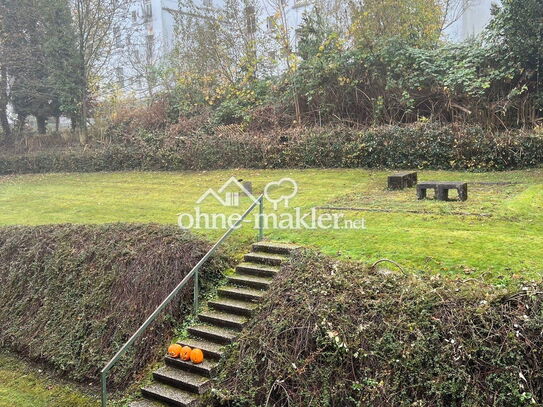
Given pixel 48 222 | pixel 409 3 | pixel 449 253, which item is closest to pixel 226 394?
pixel 449 253

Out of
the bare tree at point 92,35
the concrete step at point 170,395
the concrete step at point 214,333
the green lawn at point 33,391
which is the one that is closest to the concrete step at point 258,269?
the concrete step at point 214,333

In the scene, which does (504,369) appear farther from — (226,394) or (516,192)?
(516,192)

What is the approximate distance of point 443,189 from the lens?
894 cm

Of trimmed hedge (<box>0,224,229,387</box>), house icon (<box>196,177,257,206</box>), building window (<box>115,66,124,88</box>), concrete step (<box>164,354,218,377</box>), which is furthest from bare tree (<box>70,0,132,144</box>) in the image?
concrete step (<box>164,354,218,377</box>)

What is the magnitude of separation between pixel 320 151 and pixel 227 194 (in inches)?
151

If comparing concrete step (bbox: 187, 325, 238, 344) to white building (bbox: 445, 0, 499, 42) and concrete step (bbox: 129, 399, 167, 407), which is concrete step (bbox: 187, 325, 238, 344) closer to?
concrete step (bbox: 129, 399, 167, 407)

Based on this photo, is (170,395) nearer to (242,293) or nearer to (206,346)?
(206,346)

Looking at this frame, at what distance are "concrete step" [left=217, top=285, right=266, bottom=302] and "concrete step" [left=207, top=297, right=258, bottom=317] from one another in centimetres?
6

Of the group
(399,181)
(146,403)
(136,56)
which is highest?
(136,56)

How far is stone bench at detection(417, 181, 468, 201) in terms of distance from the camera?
8.77 metres

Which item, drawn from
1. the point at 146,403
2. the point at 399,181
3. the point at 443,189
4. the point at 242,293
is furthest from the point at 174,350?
the point at 399,181

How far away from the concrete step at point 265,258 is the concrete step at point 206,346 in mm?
1508

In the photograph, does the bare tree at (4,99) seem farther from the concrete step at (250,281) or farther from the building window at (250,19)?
the concrete step at (250,281)

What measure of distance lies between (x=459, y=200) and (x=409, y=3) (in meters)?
9.30
